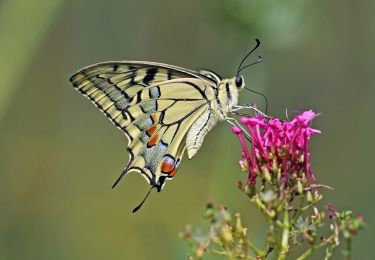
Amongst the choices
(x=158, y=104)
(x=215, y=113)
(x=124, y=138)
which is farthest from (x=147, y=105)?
(x=124, y=138)

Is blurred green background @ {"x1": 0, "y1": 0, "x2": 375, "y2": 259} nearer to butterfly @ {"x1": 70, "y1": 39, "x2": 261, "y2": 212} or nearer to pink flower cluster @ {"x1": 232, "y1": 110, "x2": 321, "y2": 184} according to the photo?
butterfly @ {"x1": 70, "y1": 39, "x2": 261, "y2": 212}

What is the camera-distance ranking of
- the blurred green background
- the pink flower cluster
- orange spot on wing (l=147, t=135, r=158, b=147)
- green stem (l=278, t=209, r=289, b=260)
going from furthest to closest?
the blurred green background, orange spot on wing (l=147, t=135, r=158, b=147), the pink flower cluster, green stem (l=278, t=209, r=289, b=260)

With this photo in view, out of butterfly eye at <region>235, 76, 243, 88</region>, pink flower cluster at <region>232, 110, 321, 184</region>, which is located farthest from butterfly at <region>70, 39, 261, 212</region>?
pink flower cluster at <region>232, 110, 321, 184</region>

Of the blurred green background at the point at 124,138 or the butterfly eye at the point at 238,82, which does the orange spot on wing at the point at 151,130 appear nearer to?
the butterfly eye at the point at 238,82

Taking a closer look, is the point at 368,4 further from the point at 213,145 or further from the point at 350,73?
the point at 213,145

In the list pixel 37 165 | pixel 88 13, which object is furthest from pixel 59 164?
pixel 88 13

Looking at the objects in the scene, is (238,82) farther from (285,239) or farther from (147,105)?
(285,239)
